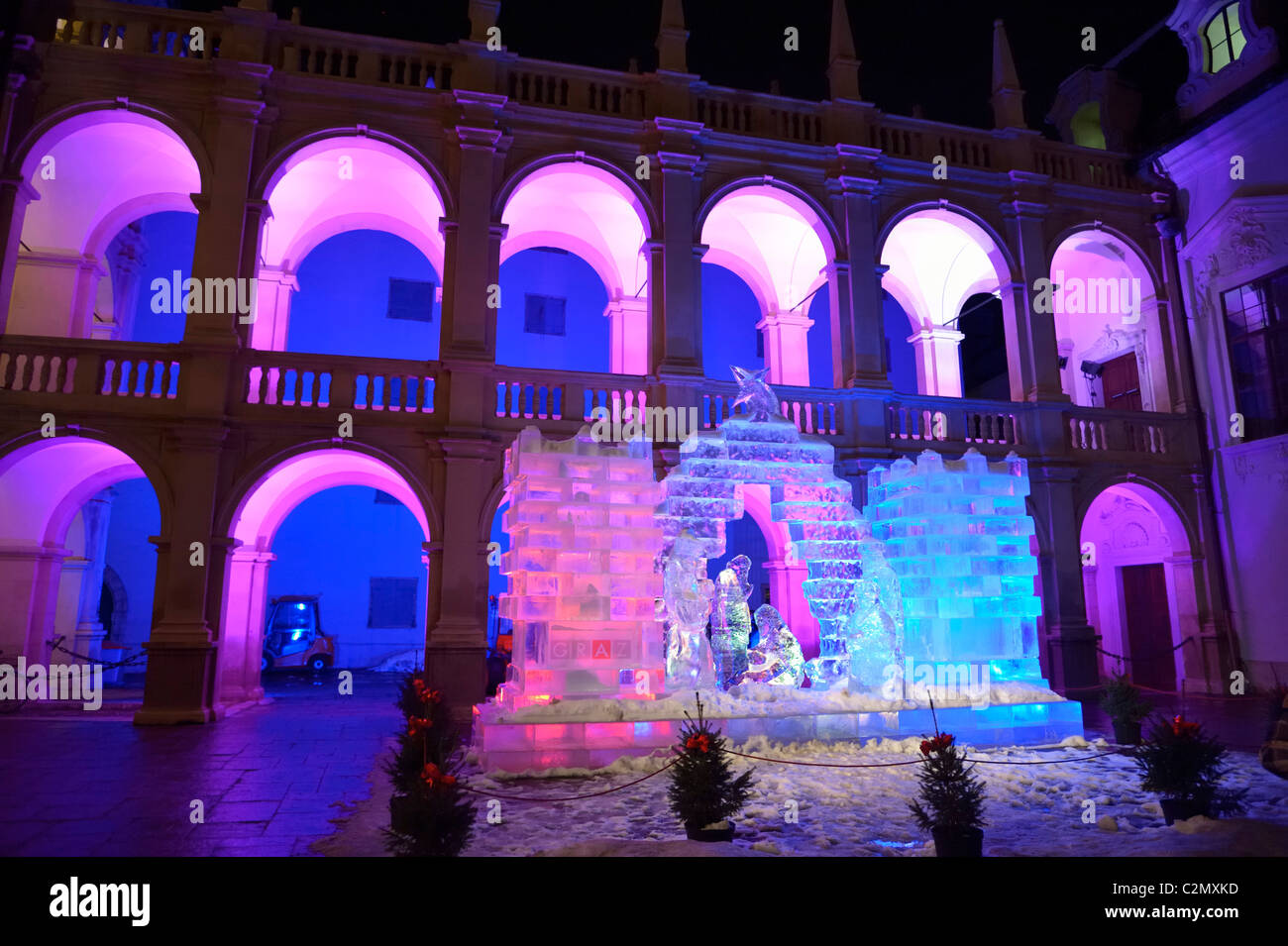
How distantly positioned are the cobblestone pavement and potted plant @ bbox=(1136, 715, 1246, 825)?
249 inches

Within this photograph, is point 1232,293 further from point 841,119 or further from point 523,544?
point 523,544

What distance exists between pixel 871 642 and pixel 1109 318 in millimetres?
12798

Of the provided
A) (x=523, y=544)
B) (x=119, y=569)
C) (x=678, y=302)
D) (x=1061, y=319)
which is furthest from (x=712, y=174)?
(x=119, y=569)

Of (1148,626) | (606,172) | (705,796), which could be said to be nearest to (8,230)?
(606,172)

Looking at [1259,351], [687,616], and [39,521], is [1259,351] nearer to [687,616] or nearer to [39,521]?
[687,616]

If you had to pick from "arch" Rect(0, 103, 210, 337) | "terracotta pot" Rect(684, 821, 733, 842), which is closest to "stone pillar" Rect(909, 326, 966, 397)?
"terracotta pot" Rect(684, 821, 733, 842)

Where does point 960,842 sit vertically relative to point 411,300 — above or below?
below

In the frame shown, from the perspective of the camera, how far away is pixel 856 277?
14.4 metres

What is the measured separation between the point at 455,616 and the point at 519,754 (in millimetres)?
4300

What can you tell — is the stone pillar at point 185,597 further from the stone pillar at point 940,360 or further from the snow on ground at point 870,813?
the stone pillar at point 940,360

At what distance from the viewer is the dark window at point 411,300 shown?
69.5 feet

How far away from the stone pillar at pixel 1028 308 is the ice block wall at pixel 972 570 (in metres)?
5.56

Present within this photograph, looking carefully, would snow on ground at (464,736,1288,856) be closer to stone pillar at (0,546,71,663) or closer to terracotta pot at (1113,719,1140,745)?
terracotta pot at (1113,719,1140,745)

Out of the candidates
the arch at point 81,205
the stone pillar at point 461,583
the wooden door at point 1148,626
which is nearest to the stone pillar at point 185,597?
the stone pillar at point 461,583
